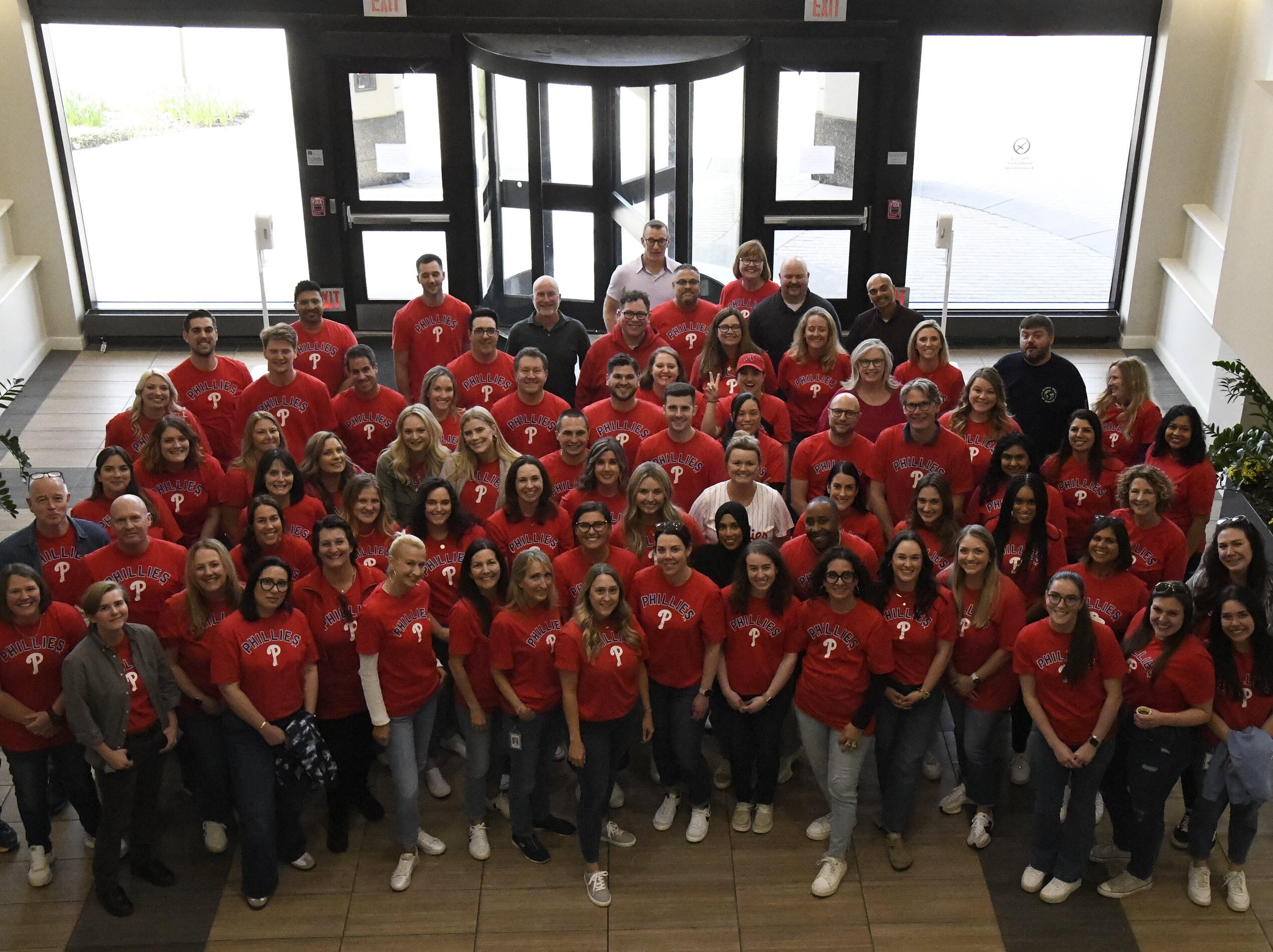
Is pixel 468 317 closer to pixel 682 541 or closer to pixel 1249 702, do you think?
pixel 682 541

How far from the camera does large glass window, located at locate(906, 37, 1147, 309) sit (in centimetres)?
1114

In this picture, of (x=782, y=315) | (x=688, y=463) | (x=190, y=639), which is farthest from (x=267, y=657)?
(x=782, y=315)

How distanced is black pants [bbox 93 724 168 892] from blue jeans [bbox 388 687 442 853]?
3.25ft

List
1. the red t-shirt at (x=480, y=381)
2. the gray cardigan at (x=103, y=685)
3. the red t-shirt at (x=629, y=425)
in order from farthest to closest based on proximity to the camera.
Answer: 1. the red t-shirt at (x=480, y=381)
2. the red t-shirt at (x=629, y=425)
3. the gray cardigan at (x=103, y=685)

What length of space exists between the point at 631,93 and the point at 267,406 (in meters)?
4.59

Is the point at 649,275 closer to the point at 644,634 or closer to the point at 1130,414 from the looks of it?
the point at 1130,414

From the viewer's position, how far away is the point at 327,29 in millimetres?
10773

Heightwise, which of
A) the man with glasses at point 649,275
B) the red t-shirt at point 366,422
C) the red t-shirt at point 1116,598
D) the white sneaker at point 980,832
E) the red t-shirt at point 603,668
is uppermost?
the man with glasses at point 649,275

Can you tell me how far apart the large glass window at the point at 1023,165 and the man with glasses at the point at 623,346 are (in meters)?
4.50

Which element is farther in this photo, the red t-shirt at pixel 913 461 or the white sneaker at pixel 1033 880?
the red t-shirt at pixel 913 461

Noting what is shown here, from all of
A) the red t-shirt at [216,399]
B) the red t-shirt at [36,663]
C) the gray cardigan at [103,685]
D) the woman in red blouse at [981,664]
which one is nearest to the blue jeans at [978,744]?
the woman in red blouse at [981,664]

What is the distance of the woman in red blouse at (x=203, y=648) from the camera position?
18.2 feet

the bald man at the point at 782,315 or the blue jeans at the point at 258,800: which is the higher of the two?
the bald man at the point at 782,315

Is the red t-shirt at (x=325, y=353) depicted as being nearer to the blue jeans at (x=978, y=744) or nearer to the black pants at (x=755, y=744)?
the black pants at (x=755, y=744)
